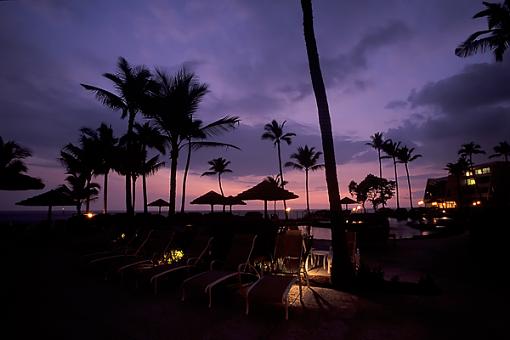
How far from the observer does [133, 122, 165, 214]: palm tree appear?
13198mm

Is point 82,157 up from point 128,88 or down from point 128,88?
down

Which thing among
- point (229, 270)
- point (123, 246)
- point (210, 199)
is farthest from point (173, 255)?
point (210, 199)

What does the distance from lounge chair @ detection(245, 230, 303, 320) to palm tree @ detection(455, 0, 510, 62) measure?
13.3 m

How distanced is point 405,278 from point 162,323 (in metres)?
5.35

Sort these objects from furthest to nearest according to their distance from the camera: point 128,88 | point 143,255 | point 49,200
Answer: point 49,200
point 128,88
point 143,255

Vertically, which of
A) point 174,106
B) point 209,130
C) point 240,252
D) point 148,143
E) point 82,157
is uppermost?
point 82,157

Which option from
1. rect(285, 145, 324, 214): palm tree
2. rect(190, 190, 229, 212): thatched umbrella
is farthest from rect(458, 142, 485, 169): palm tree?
rect(190, 190, 229, 212): thatched umbrella

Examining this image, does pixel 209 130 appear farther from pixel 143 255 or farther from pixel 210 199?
pixel 143 255

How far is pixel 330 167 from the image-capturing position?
565 centimetres

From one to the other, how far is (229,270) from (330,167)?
9.60 ft

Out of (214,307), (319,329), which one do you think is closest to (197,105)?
(214,307)

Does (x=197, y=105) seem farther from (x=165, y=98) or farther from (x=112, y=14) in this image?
(x=112, y=14)

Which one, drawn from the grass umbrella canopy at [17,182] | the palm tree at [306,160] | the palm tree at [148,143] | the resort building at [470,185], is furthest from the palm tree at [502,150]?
the grass umbrella canopy at [17,182]

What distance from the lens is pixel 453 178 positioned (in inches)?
2290
